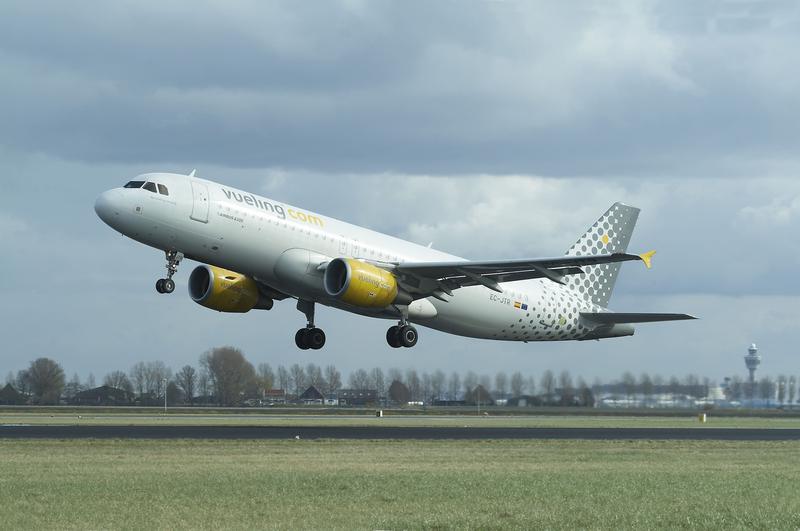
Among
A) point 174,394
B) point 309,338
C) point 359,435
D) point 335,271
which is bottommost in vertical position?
point 174,394

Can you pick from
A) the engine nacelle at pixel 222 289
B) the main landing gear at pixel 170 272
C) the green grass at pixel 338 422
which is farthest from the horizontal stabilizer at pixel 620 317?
the main landing gear at pixel 170 272

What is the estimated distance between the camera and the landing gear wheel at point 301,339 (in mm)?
55031

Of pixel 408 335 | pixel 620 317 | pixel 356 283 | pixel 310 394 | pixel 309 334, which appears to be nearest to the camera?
pixel 356 283

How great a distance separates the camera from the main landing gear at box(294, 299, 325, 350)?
54781 mm

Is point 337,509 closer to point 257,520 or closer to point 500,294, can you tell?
point 257,520

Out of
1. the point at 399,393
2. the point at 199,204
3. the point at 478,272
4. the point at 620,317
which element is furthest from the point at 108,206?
the point at 399,393

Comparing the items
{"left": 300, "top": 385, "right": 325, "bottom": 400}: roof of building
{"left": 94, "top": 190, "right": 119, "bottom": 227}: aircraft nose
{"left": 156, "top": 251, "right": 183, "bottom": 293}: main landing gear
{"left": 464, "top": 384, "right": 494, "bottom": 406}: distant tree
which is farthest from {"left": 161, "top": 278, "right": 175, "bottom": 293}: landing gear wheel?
{"left": 300, "top": 385, "right": 325, "bottom": 400}: roof of building

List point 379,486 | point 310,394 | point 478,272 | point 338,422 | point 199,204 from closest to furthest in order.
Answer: point 379,486, point 199,204, point 478,272, point 338,422, point 310,394

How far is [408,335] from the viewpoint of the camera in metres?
51.9

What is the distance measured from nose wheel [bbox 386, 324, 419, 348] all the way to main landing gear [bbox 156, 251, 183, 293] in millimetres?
11376

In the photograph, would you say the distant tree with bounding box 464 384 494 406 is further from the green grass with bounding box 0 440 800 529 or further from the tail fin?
the green grass with bounding box 0 440 800 529

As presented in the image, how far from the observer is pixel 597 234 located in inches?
2516

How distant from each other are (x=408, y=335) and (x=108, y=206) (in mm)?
15619

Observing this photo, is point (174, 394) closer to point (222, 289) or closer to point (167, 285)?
point (222, 289)
